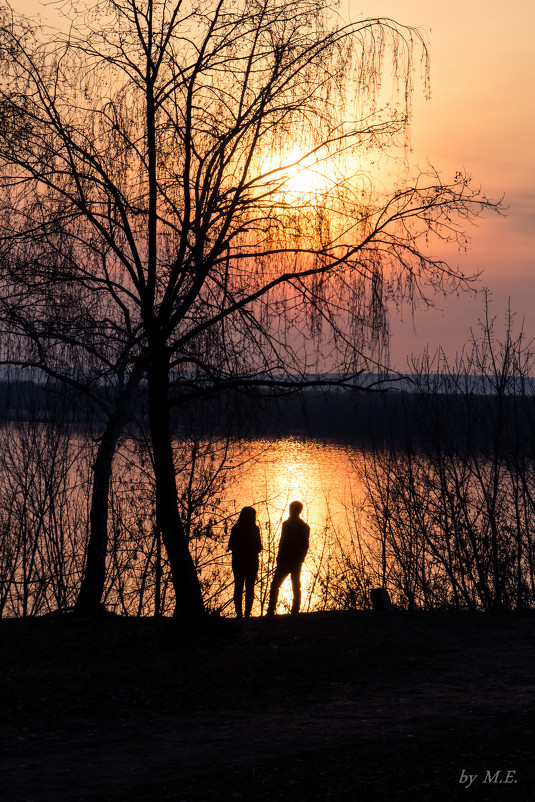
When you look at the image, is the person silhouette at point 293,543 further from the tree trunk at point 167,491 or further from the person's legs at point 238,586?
the tree trunk at point 167,491

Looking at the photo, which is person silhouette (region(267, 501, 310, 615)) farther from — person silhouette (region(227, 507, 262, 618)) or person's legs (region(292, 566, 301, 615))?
person silhouette (region(227, 507, 262, 618))

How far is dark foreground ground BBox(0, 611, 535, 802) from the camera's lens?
597 cm

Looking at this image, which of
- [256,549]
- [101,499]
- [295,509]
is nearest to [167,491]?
[256,549]

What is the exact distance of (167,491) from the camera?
35.2ft

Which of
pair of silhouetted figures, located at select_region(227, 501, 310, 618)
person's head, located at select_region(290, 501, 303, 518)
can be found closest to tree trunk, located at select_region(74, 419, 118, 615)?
pair of silhouetted figures, located at select_region(227, 501, 310, 618)

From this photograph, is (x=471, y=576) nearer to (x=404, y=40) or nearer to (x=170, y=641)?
(x=170, y=641)

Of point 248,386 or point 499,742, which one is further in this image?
point 248,386

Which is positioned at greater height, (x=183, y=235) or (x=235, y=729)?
(x=183, y=235)

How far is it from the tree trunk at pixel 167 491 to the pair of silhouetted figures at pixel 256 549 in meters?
1.58

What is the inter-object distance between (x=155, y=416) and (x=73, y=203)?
8.92ft

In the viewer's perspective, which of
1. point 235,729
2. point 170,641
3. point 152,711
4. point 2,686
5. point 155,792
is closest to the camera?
point 155,792

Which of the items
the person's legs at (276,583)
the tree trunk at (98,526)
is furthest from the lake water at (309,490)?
the tree trunk at (98,526)

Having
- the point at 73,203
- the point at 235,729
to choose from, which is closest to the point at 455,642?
the point at 235,729

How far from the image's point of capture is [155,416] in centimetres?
1062
